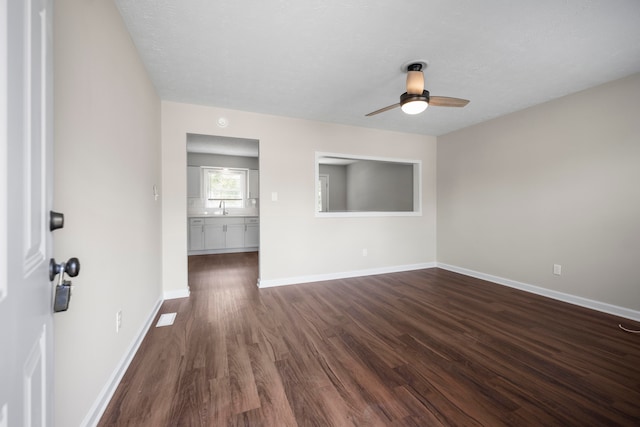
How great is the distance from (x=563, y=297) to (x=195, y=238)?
646 cm

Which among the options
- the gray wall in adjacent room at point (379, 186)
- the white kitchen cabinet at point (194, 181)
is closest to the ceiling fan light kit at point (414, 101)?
the gray wall in adjacent room at point (379, 186)

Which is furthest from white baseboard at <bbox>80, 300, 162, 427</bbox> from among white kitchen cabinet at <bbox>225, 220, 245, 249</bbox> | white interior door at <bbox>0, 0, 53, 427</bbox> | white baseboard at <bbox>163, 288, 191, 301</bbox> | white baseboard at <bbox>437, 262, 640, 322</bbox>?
white baseboard at <bbox>437, 262, 640, 322</bbox>

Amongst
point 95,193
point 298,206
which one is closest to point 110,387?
point 95,193

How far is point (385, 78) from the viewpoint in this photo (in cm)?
248

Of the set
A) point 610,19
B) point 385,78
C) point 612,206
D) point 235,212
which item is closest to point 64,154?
point 385,78

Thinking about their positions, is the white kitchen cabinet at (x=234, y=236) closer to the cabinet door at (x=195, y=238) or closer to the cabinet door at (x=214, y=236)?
the cabinet door at (x=214, y=236)

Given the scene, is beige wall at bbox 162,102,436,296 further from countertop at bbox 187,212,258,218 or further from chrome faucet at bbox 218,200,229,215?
chrome faucet at bbox 218,200,229,215

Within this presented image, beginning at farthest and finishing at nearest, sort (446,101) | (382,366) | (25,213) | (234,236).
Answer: (234,236) < (446,101) < (382,366) < (25,213)

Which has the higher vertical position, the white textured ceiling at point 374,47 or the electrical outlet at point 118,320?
the white textured ceiling at point 374,47

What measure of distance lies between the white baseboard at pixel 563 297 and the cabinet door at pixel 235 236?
15.9 ft

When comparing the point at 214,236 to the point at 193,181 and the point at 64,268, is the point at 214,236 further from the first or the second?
the point at 64,268

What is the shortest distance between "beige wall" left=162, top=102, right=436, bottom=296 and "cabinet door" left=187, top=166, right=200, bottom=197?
10.3 ft

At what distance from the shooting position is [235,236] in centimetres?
618

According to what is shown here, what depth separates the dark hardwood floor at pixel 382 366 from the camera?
4.41 ft
